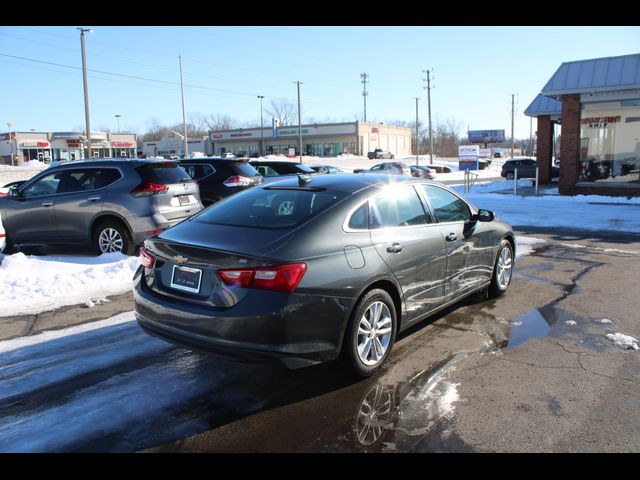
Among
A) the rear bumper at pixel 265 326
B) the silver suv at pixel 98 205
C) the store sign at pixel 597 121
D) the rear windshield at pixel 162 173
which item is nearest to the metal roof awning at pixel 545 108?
the store sign at pixel 597 121

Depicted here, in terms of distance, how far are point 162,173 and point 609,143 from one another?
1699 cm

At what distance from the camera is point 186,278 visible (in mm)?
3758

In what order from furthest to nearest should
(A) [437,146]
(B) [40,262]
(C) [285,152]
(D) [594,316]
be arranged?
(A) [437,146], (C) [285,152], (B) [40,262], (D) [594,316]

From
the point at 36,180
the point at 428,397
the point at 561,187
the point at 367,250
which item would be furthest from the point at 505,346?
the point at 561,187

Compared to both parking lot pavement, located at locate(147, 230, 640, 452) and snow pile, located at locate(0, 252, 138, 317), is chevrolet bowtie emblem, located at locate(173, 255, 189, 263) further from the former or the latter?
snow pile, located at locate(0, 252, 138, 317)

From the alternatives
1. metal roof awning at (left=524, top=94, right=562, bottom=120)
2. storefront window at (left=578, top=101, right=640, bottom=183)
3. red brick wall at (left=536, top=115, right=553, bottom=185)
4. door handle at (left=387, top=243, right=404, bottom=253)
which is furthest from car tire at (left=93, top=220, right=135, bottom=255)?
metal roof awning at (left=524, top=94, right=562, bottom=120)

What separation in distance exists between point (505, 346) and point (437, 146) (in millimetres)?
132932

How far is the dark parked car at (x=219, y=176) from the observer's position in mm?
12156

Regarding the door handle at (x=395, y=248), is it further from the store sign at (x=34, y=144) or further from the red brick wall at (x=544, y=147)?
the store sign at (x=34, y=144)

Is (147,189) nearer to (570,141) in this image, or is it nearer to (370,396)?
(370,396)

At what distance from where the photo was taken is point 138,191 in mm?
8398

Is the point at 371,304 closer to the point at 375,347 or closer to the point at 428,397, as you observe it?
the point at 375,347

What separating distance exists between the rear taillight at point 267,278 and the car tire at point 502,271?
140 inches

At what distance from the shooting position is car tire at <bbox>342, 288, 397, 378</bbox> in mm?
3850
